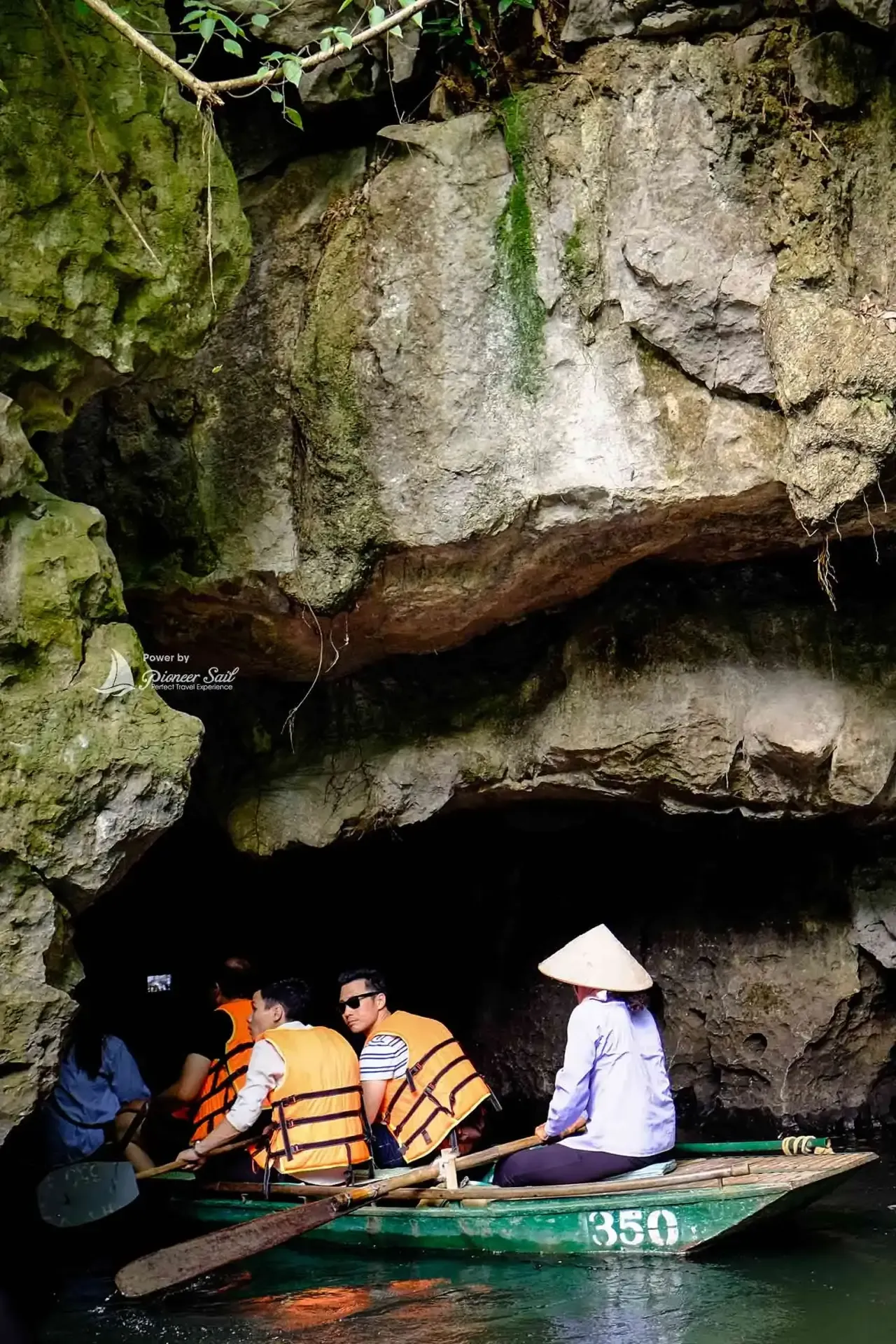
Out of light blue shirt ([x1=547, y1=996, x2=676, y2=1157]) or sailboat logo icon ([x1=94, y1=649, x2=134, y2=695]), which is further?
light blue shirt ([x1=547, y1=996, x2=676, y2=1157])

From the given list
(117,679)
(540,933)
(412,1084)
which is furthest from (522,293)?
(540,933)

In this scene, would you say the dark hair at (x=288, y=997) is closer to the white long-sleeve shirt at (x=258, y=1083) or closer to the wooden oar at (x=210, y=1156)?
the white long-sleeve shirt at (x=258, y=1083)

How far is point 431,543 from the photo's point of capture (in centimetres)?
640

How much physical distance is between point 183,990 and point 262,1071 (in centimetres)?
454

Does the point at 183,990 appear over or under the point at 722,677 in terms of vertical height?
under

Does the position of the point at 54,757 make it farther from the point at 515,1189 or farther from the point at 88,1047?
the point at 515,1189

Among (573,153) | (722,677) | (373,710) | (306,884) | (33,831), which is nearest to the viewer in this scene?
(33,831)

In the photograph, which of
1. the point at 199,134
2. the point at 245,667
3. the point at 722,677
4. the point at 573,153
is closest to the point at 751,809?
the point at 722,677

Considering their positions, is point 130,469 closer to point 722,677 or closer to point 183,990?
point 722,677

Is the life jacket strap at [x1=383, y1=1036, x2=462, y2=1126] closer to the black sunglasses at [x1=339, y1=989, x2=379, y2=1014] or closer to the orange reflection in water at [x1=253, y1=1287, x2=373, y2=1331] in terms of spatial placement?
the black sunglasses at [x1=339, y1=989, x2=379, y2=1014]

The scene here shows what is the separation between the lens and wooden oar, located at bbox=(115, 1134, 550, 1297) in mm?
5672

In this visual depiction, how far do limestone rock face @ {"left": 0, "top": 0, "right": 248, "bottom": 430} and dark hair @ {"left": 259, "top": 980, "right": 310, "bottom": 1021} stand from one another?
2.97 m

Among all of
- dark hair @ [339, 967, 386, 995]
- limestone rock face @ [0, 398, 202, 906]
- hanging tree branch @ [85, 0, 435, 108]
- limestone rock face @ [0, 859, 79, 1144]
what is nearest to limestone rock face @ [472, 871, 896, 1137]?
dark hair @ [339, 967, 386, 995]

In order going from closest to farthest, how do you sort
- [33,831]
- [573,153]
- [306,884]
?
[33,831] → [573,153] → [306,884]
